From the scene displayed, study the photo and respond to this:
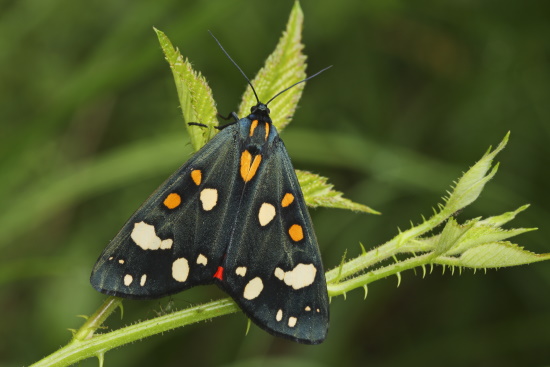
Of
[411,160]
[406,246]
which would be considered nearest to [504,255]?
[406,246]

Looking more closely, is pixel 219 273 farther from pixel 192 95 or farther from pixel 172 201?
pixel 192 95

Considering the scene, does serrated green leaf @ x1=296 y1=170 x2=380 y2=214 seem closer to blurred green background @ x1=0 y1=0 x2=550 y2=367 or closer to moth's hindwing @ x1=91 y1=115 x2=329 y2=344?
moth's hindwing @ x1=91 y1=115 x2=329 y2=344

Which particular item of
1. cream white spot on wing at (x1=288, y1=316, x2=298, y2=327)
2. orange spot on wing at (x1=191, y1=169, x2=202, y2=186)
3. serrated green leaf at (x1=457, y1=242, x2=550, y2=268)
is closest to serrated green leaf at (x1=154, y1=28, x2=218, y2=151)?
orange spot on wing at (x1=191, y1=169, x2=202, y2=186)

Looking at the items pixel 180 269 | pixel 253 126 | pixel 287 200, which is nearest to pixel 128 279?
pixel 180 269

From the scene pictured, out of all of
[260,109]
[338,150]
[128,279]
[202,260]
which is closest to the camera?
[128,279]

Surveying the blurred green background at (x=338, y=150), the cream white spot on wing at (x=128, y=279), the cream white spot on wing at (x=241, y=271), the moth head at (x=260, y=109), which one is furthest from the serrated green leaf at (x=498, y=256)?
the blurred green background at (x=338, y=150)

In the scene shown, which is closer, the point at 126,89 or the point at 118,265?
the point at 118,265

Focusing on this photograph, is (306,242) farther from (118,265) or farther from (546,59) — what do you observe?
(546,59)
